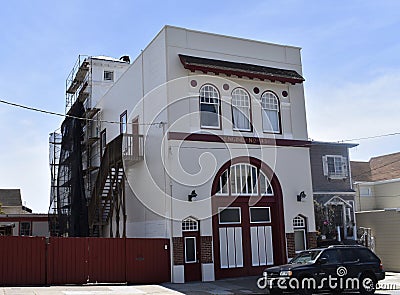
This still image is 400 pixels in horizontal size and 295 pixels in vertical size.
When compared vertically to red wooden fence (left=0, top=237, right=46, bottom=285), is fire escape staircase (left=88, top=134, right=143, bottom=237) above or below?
above

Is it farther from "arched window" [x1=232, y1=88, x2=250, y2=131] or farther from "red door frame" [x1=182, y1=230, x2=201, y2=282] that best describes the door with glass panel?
"arched window" [x1=232, y1=88, x2=250, y2=131]

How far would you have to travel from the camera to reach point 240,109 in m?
22.3

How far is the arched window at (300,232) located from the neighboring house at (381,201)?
6261mm

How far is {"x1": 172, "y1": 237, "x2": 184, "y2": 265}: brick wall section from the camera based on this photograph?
19562 mm

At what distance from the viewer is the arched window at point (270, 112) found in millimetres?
22859

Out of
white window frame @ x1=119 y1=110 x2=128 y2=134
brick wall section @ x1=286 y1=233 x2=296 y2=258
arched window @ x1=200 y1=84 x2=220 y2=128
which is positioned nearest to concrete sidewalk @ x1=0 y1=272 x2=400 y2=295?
brick wall section @ x1=286 y1=233 x2=296 y2=258

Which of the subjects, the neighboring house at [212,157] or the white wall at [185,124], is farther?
the white wall at [185,124]

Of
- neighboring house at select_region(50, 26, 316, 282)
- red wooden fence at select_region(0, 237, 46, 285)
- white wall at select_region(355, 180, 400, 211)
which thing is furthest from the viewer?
white wall at select_region(355, 180, 400, 211)

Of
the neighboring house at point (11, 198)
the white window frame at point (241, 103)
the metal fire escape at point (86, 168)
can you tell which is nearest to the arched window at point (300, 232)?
the white window frame at point (241, 103)

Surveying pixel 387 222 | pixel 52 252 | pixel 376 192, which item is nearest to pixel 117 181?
pixel 52 252

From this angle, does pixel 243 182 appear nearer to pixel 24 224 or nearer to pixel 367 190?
pixel 367 190

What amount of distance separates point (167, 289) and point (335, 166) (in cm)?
1347

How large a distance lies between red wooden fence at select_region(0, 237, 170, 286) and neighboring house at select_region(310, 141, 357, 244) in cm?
1012

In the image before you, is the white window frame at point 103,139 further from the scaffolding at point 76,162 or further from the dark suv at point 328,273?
the dark suv at point 328,273
